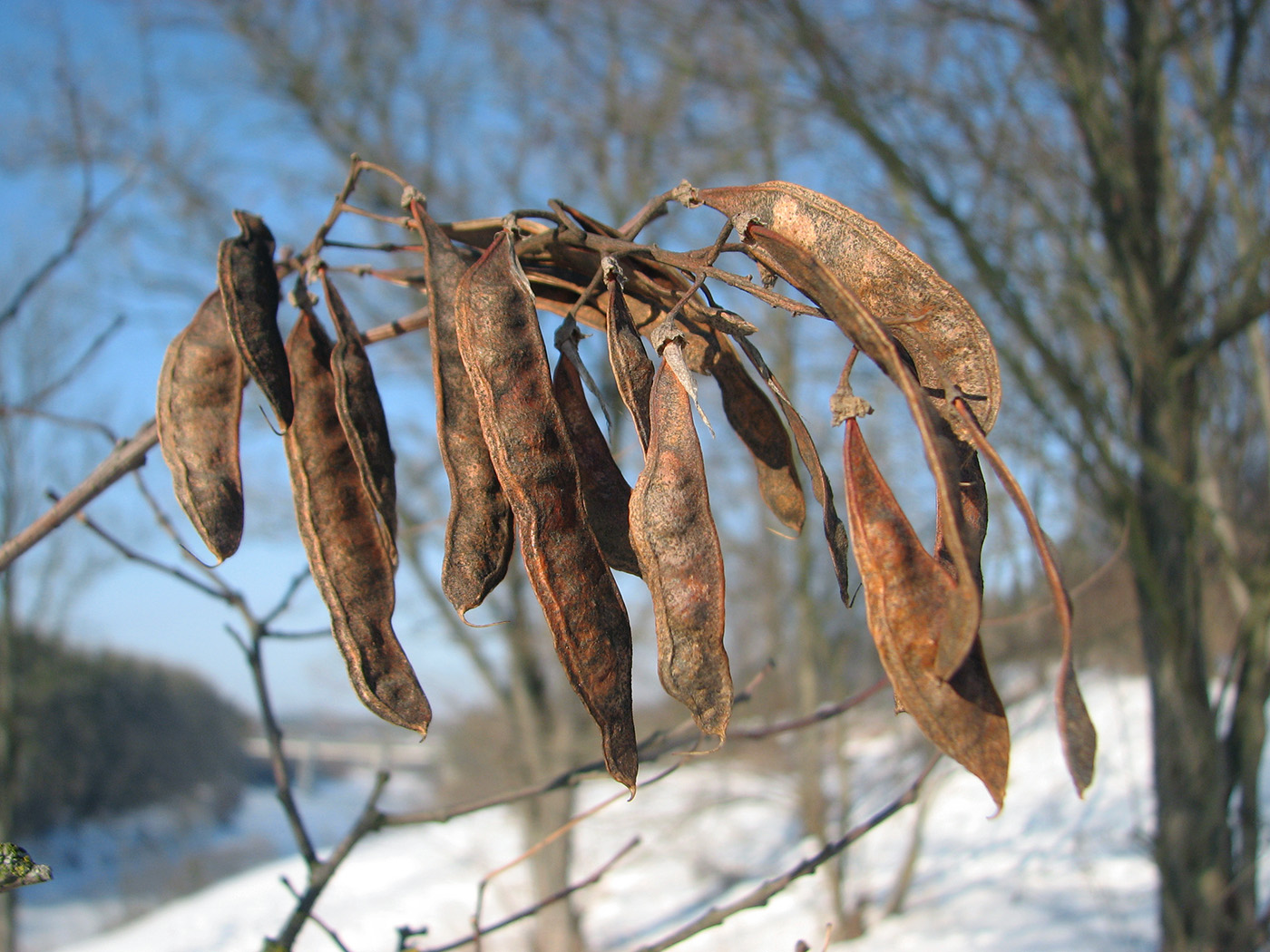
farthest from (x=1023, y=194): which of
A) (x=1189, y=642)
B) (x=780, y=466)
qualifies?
(x=780, y=466)

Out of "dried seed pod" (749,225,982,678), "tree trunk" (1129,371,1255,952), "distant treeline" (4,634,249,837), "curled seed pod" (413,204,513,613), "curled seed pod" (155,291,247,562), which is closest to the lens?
"dried seed pod" (749,225,982,678)

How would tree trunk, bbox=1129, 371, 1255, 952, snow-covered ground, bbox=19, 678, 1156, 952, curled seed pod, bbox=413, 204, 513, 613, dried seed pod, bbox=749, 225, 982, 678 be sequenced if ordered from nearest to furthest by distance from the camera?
dried seed pod, bbox=749, 225, 982, 678 → curled seed pod, bbox=413, 204, 513, 613 → tree trunk, bbox=1129, 371, 1255, 952 → snow-covered ground, bbox=19, 678, 1156, 952

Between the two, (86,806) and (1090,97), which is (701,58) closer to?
(1090,97)

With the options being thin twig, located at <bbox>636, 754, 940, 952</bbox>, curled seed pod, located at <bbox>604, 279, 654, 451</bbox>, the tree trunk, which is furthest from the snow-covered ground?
curled seed pod, located at <bbox>604, 279, 654, 451</bbox>

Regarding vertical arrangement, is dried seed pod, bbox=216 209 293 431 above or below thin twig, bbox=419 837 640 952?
above

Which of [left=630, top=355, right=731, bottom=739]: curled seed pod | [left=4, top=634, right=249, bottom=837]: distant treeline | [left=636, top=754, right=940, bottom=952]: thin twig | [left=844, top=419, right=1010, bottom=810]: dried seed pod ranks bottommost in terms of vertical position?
[left=636, top=754, right=940, bottom=952]: thin twig

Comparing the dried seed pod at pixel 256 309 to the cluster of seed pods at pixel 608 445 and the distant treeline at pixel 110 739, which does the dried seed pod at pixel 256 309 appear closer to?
the cluster of seed pods at pixel 608 445

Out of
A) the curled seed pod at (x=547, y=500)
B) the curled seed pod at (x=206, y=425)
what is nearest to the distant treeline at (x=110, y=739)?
the curled seed pod at (x=206, y=425)

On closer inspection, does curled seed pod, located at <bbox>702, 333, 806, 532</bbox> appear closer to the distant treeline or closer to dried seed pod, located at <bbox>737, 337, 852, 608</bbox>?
dried seed pod, located at <bbox>737, 337, 852, 608</bbox>
